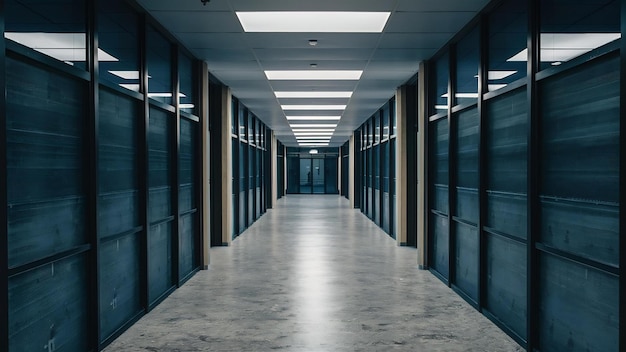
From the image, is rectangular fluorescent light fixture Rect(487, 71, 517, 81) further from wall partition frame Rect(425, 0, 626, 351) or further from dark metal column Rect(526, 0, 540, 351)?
dark metal column Rect(526, 0, 540, 351)

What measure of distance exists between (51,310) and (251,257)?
5.71m

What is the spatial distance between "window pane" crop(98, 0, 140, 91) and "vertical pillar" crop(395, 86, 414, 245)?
6.47 metres

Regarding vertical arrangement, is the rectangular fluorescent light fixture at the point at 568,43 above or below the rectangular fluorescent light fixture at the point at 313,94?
below

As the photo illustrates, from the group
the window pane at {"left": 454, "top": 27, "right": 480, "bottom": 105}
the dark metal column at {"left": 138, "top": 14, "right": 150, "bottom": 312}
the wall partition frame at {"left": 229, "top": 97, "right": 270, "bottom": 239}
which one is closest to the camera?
the dark metal column at {"left": 138, "top": 14, "right": 150, "bottom": 312}

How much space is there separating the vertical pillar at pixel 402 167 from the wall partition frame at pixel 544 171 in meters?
4.16

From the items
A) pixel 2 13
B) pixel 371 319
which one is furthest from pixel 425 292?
pixel 2 13

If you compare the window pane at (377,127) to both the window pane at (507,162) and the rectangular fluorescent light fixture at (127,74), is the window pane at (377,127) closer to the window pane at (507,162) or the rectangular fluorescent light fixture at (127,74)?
the window pane at (507,162)

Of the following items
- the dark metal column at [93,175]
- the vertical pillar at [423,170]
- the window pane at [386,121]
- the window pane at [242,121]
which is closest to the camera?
the dark metal column at [93,175]

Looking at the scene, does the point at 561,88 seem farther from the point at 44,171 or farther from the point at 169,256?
the point at 169,256

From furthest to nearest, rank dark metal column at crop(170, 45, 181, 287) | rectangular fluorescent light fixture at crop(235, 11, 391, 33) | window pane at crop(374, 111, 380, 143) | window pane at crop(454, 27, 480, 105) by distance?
window pane at crop(374, 111, 380, 143) → dark metal column at crop(170, 45, 181, 287) → window pane at crop(454, 27, 480, 105) → rectangular fluorescent light fixture at crop(235, 11, 391, 33)

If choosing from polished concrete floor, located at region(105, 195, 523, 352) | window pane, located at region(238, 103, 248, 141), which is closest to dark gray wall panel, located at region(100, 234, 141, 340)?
polished concrete floor, located at region(105, 195, 523, 352)

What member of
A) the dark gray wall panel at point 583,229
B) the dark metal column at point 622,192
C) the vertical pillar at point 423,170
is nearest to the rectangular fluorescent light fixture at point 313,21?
the vertical pillar at point 423,170

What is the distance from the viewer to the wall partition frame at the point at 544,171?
336 centimetres

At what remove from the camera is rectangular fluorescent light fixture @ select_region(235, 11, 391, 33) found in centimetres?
589
